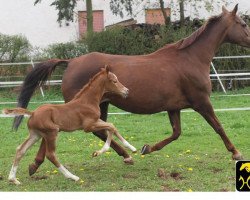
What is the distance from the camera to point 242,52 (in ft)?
63.4

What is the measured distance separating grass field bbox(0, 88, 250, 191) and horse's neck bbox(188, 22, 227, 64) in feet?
4.61

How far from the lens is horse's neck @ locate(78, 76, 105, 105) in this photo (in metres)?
6.40

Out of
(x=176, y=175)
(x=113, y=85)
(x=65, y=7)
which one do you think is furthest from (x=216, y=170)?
(x=65, y=7)

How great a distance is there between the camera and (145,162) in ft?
24.3

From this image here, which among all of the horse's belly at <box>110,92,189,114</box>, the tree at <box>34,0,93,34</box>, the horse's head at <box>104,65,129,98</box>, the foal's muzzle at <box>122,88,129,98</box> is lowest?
the horse's belly at <box>110,92,189,114</box>

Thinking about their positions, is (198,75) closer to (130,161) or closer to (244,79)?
(130,161)

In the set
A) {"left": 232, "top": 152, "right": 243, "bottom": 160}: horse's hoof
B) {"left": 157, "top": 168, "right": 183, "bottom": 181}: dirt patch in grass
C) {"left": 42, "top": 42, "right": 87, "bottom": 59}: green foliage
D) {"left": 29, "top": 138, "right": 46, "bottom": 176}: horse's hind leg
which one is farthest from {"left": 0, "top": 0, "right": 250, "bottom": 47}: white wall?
{"left": 157, "top": 168, "right": 183, "bottom": 181}: dirt patch in grass

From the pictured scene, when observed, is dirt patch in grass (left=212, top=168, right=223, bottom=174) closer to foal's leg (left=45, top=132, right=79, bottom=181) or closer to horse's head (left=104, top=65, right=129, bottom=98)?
horse's head (left=104, top=65, right=129, bottom=98)

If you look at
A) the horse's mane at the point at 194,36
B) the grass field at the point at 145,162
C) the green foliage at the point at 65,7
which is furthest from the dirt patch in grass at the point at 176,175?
the green foliage at the point at 65,7

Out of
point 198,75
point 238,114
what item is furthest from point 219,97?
point 198,75

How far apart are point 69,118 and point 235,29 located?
2858 millimetres

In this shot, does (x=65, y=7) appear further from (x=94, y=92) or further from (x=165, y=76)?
(x=94, y=92)

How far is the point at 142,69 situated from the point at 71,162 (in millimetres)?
1662

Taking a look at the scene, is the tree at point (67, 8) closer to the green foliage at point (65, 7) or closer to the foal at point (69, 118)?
the green foliage at point (65, 7)
